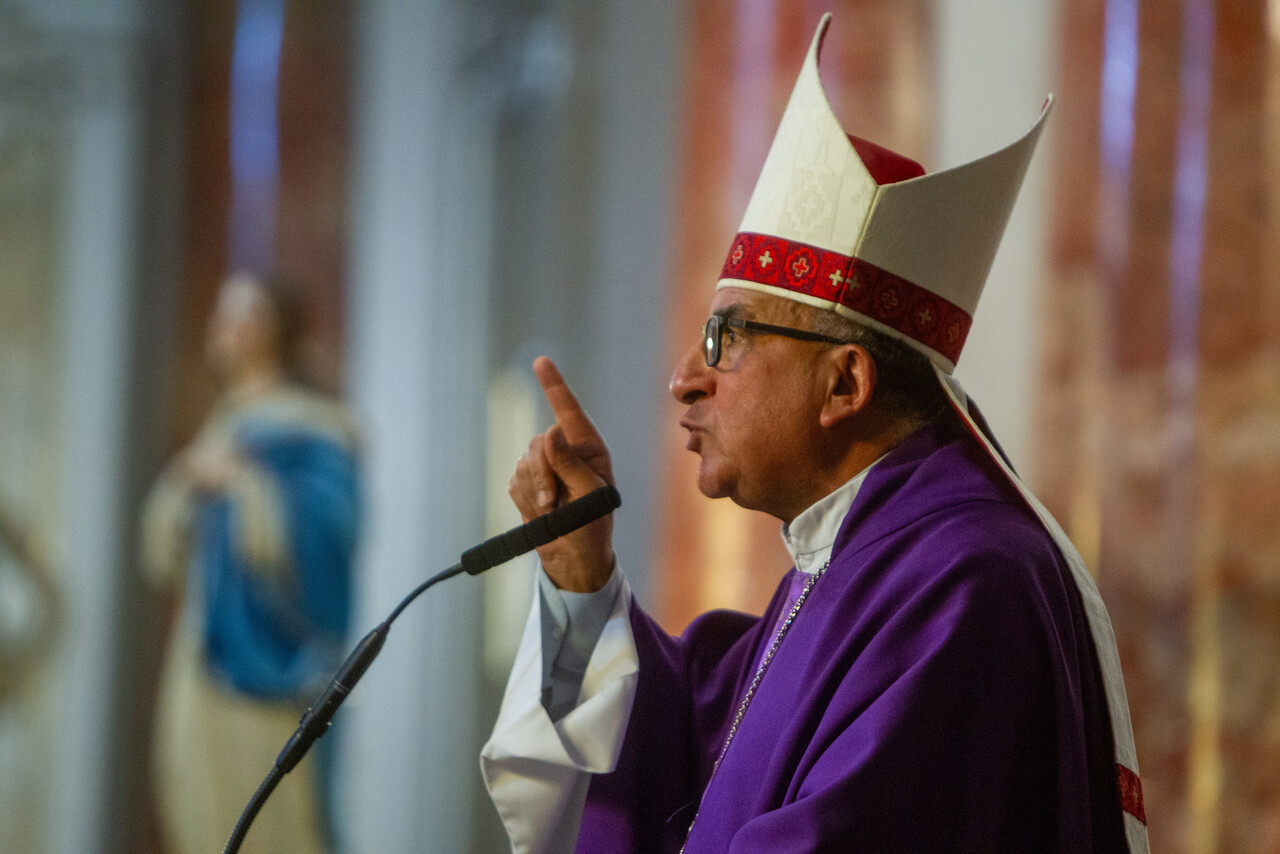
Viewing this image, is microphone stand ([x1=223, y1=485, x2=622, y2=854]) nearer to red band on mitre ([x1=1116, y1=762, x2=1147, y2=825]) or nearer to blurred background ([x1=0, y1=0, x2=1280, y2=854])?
red band on mitre ([x1=1116, y1=762, x2=1147, y2=825])

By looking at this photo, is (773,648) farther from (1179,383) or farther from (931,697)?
(1179,383)

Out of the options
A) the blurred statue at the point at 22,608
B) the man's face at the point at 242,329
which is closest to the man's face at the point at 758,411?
the man's face at the point at 242,329

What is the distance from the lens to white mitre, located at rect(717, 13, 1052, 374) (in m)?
1.99

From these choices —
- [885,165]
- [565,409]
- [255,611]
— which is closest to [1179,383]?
[885,165]

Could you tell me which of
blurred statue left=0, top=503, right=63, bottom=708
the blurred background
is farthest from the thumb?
blurred statue left=0, top=503, right=63, bottom=708

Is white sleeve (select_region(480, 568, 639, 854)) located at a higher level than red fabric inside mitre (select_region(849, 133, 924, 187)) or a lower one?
lower

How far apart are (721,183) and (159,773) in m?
3.96

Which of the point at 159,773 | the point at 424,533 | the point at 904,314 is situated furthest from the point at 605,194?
the point at 904,314

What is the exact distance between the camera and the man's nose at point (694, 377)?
2.04m

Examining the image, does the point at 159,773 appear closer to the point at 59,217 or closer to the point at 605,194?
the point at 59,217

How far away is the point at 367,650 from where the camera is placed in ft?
6.10

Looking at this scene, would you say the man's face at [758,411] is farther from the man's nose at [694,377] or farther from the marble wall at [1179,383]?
the marble wall at [1179,383]

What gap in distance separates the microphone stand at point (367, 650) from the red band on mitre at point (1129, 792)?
0.81 metres

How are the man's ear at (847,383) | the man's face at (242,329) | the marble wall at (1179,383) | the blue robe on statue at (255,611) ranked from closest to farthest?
the man's ear at (847,383) < the marble wall at (1179,383) < the blue robe on statue at (255,611) < the man's face at (242,329)
